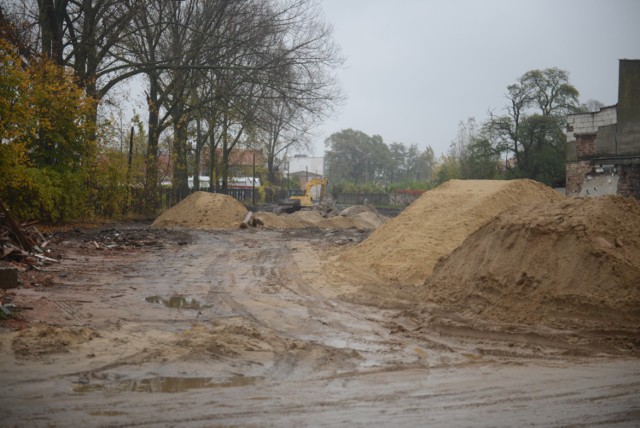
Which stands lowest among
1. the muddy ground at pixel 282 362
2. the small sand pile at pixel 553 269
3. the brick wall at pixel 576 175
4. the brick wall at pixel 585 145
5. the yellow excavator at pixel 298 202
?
the muddy ground at pixel 282 362

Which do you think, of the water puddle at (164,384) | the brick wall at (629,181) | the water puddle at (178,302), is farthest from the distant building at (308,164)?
the water puddle at (164,384)

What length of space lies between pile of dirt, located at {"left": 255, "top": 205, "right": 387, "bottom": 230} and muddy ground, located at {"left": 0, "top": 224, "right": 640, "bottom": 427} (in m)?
17.5

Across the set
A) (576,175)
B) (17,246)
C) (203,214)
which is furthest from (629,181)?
(17,246)

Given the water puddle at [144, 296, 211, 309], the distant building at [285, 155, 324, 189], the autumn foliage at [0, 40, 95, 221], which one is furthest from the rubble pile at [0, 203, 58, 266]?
the distant building at [285, 155, 324, 189]

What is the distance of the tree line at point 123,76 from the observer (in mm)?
18469

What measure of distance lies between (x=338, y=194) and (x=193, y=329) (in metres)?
67.3

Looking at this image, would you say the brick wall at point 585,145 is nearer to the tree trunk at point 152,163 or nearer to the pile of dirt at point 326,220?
the pile of dirt at point 326,220

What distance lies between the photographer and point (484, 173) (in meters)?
43.5

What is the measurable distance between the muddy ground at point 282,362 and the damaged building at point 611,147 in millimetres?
15727

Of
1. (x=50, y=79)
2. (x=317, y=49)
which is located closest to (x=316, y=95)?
(x=317, y=49)

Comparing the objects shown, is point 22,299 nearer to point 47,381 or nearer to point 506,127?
point 47,381

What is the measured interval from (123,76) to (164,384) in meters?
22.6

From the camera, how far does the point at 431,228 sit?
13219 mm

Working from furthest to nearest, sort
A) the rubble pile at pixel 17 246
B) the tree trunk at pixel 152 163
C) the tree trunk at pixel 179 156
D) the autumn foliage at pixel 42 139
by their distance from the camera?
the tree trunk at pixel 179 156 < the tree trunk at pixel 152 163 < the autumn foliage at pixel 42 139 < the rubble pile at pixel 17 246
